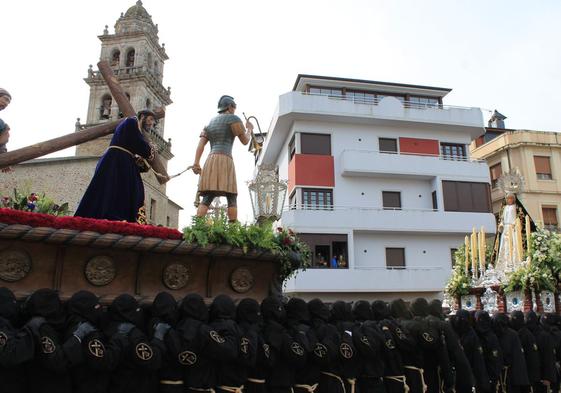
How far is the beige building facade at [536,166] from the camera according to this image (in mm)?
28234

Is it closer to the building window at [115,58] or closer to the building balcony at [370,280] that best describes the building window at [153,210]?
the building window at [115,58]

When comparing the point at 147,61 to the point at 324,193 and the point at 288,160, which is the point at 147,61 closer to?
the point at 288,160

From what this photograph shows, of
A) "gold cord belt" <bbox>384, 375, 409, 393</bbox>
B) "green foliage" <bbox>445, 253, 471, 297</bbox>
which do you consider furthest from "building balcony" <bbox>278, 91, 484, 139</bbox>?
"gold cord belt" <bbox>384, 375, 409, 393</bbox>

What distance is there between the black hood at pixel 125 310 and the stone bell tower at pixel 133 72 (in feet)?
94.2

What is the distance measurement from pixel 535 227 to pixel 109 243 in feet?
31.0

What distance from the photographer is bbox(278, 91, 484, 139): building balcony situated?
2469 cm

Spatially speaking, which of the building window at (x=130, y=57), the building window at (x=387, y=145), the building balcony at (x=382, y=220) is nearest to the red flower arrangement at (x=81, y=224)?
the building balcony at (x=382, y=220)

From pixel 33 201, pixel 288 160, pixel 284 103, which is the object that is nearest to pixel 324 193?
pixel 288 160

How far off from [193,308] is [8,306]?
5.43 feet

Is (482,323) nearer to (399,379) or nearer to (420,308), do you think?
(420,308)

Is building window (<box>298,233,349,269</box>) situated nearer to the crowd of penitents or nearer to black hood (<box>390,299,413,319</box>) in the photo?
the crowd of penitents

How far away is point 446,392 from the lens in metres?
6.19

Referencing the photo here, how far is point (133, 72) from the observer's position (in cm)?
3428

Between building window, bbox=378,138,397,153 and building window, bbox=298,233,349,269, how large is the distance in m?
6.09
